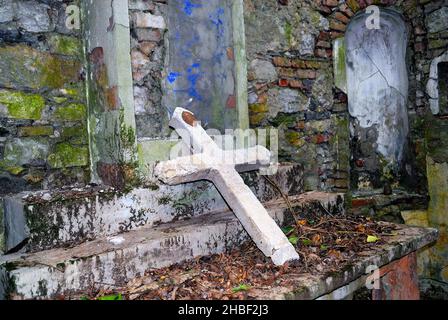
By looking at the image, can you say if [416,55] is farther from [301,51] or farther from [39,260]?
[39,260]

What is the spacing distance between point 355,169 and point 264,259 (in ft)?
7.53

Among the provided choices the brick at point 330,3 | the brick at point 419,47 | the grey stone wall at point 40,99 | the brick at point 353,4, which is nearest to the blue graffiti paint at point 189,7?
the grey stone wall at point 40,99

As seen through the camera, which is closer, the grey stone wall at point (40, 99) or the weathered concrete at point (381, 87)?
the grey stone wall at point (40, 99)

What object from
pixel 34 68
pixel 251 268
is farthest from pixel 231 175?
pixel 34 68

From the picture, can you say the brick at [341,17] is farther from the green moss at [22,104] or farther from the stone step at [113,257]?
the green moss at [22,104]

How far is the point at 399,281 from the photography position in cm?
207

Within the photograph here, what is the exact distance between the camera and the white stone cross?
1.78 m

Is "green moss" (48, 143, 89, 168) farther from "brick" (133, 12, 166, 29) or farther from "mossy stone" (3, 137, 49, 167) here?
"brick" (133, 12, 166, 29)

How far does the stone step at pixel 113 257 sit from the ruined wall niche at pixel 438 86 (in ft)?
7.83

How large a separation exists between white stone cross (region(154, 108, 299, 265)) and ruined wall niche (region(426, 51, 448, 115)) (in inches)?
82.4

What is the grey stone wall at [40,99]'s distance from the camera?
2127 mm

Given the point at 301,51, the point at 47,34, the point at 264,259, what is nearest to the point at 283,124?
the point at 301,51

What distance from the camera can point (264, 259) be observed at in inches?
72.0

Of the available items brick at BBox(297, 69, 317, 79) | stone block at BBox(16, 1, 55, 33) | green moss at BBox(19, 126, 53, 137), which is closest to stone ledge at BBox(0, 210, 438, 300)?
green moss at BBox(19, 126, 53, 137)
